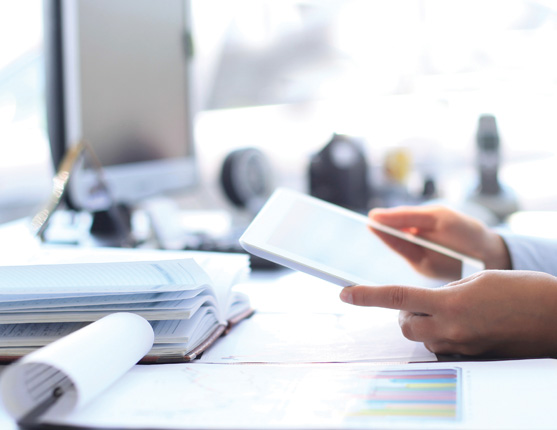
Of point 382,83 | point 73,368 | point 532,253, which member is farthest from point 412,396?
point 382,83

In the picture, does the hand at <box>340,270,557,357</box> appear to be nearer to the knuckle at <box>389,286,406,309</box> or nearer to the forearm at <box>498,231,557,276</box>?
the knuckle at <box>389,286,406,309</box>

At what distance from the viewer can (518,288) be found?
1.51ft

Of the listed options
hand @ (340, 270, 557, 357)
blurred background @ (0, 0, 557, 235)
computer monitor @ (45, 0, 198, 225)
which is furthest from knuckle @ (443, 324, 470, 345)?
blurred background @ (0, 0, 557, 235)

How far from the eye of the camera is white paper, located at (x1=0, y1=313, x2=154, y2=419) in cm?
33

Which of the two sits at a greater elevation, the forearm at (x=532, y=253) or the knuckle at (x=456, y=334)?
the knuckle at (x=456, y=334)

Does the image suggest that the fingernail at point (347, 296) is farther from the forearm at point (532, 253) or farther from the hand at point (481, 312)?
the forearm at point (532, 253)

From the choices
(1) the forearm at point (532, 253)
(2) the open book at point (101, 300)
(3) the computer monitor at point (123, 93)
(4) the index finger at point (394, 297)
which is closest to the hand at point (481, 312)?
(4) the index finger at point (394, 297)

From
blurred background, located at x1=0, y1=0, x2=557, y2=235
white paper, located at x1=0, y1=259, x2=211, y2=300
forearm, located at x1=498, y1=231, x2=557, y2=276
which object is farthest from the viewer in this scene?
blurred background, located at x1=0, y1=0, x2=557, y2=235

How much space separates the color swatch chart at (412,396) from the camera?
1.06 feet

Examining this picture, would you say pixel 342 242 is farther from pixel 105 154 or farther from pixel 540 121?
pixel 540 121

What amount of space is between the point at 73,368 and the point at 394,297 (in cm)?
23

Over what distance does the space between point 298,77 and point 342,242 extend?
4.63 feet

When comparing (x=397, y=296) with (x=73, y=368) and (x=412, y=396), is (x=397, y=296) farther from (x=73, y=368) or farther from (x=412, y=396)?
(x=73, y=368)

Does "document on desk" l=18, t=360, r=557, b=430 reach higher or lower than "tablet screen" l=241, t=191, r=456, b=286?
lower
